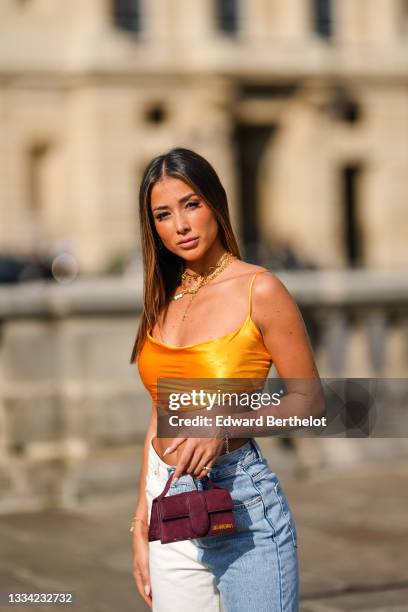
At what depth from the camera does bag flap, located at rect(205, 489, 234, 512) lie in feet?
11.4

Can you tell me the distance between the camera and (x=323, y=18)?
4712cm

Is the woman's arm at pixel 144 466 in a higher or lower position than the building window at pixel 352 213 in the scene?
higher

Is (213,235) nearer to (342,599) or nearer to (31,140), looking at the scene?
(342,599)

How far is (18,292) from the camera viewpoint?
28.8 feet

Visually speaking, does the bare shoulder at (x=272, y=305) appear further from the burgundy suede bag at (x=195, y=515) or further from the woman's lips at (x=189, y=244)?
the burgundy suede bag at (x=195, y=515)

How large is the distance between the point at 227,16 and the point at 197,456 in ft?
141

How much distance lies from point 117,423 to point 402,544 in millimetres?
2167

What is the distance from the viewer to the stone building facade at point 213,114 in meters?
42.8

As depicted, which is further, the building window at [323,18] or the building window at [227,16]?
the building window at [323,18]

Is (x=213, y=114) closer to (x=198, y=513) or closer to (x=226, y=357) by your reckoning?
(x=226, y=357)

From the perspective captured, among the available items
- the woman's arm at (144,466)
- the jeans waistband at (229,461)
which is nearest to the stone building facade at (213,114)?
the woman's arm at (144,466)

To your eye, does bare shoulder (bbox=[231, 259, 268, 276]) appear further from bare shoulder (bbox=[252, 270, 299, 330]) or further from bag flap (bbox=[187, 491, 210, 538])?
bag flap (bbox=[187, 491, 210, 538])

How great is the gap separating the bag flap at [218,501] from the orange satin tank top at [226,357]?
0.87ft

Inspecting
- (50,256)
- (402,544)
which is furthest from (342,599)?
(50,256)
